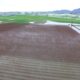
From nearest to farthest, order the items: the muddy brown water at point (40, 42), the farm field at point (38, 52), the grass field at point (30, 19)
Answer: the farm field at point (38, 52)
the muddy brown water at point (40, 42)
the grass field at point (30, 19)

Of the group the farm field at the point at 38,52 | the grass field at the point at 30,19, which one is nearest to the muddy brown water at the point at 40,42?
the farm field at the point at 38,52

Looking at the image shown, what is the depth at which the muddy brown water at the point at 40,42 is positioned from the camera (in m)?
2.26

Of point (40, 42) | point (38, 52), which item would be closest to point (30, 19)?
point (40, 42)

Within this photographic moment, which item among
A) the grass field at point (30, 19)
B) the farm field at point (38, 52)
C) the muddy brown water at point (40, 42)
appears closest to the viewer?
the farm field at point (38, 52)

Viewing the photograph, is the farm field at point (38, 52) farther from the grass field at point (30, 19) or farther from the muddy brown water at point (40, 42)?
the grass field at point (30, 19)

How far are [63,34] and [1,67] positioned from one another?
3.45ft

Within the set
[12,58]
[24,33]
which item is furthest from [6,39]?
[12,58]

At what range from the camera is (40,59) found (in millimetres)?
2176

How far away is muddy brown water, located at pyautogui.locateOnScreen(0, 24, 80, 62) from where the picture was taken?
88.9 inches

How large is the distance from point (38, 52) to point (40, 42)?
267 mm

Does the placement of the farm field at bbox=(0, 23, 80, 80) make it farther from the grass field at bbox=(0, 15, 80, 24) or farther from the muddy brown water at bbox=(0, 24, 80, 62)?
the grass field at bbox=(0, 15, 80, 24)

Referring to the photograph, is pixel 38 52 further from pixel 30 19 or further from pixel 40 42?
pixel 30 19
